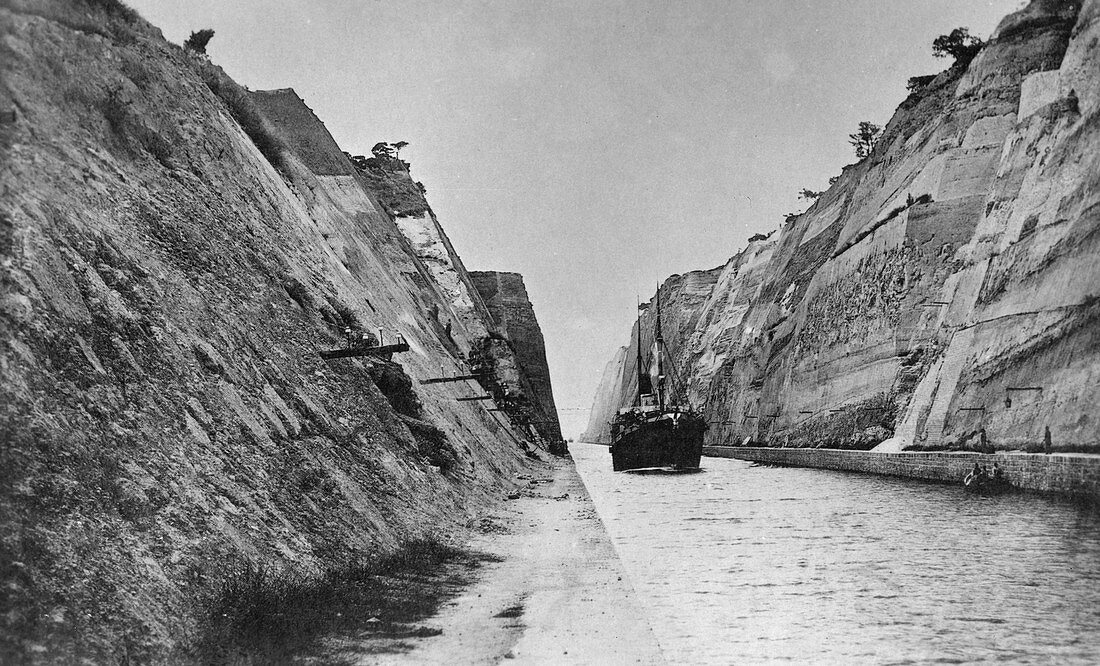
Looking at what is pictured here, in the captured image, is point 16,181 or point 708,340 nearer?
point 16,181

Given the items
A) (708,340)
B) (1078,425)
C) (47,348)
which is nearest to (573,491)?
(1078,425)

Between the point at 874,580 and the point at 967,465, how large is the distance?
1145 cm

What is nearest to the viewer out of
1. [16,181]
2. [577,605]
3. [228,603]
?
[228,603]

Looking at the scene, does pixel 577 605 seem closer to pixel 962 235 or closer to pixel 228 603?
pixel 228 603

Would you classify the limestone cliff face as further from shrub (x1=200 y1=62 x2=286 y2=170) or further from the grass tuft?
the grass tuft

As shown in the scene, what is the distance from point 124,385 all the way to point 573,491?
17.6 m

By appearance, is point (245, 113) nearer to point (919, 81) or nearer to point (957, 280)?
point (957, 280)

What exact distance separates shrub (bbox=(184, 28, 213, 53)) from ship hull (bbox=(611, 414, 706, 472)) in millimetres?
23744

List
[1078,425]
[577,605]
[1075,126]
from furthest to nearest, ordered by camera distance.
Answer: [1075,126]
[1078,425]
[577,605]

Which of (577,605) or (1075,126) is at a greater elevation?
(1075,126)

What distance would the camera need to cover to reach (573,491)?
23109mm

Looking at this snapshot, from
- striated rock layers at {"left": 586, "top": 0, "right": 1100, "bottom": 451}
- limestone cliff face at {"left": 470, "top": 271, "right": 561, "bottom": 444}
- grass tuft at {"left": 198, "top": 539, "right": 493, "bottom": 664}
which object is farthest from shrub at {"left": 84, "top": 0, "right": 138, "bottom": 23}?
limestone cliff face at {"left": 470, "top": 271, "right": 561, "bottom": 444}

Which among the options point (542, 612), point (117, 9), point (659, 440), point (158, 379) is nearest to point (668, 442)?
point (659, 440)

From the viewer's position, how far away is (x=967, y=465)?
732 inches
